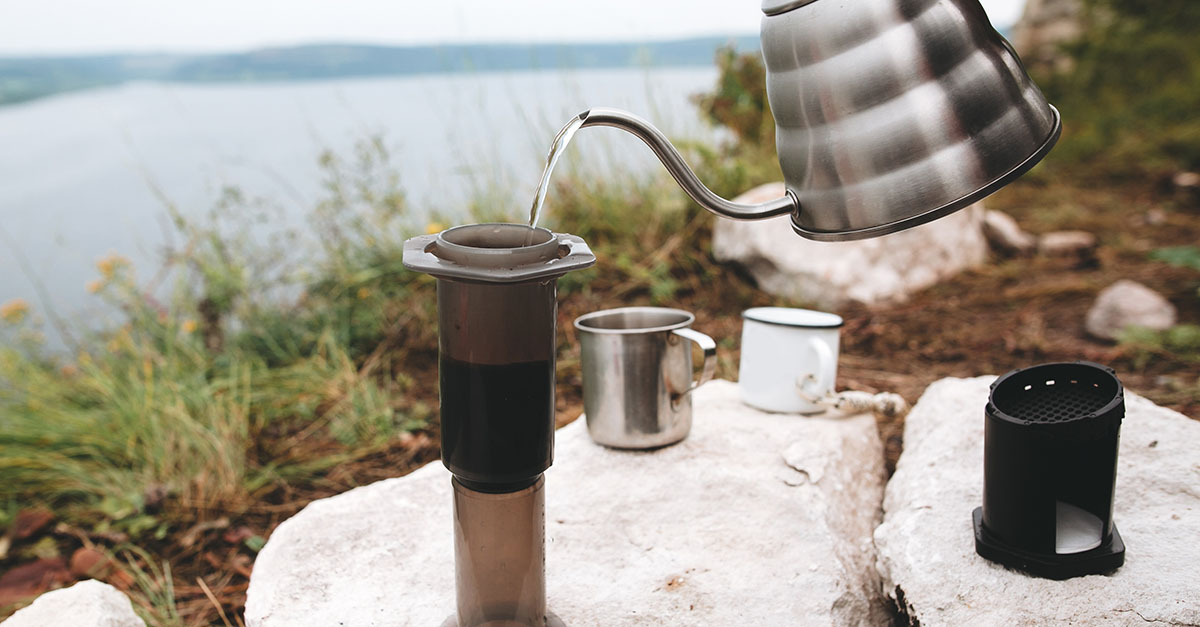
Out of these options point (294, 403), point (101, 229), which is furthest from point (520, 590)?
point (101, 229)

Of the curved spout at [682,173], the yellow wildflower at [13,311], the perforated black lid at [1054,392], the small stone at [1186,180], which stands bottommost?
the yellow wildflower at [13,311]

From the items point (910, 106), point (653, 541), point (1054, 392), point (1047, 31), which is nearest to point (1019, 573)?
point (1054, 392)

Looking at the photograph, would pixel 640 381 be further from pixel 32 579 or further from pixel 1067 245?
pixel 1067 245

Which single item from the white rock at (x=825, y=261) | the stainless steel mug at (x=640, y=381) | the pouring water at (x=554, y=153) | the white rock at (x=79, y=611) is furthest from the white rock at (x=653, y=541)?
the white rock at (x=825, y=261)

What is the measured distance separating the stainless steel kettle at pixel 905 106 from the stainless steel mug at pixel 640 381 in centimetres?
90

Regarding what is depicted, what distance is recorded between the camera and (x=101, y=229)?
407 cm

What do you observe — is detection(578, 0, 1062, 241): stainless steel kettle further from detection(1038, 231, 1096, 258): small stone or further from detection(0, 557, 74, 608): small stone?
detection(1038, 231, 1096, 258): small stone

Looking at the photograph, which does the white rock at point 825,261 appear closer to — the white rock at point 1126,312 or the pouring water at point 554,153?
the white rock at point 1126,312

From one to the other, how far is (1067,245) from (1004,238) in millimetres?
308

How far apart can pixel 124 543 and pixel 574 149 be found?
264cm

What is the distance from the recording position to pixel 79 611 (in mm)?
1579

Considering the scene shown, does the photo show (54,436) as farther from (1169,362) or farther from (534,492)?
(1169,362)

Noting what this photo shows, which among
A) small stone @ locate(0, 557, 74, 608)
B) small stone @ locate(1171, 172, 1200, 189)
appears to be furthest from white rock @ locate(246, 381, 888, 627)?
small stone @ locate(1171, 172, 1200, 189)

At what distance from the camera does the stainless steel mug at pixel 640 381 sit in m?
1.95
